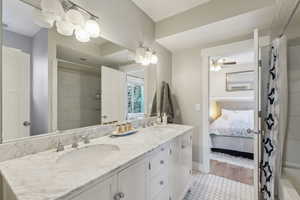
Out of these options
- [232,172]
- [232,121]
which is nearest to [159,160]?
[232,172]

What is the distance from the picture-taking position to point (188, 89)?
9.24 feet

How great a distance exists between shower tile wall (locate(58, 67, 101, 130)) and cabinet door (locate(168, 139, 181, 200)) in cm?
84

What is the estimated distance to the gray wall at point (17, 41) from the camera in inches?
38.6

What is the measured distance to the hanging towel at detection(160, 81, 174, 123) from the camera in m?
2.52

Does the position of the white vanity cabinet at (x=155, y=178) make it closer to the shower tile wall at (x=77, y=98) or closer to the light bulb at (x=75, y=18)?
the shower tile wall at (x=77, y=98)

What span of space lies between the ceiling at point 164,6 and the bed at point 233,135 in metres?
2.56

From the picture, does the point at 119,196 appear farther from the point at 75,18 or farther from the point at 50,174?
the point at 75,18

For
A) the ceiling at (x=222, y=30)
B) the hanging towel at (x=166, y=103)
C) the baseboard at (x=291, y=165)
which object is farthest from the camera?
the hanging towel at (x=166, y=103)

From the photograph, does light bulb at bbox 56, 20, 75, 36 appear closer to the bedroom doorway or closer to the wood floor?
the bedroom doorway

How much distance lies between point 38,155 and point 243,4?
8.22 ft

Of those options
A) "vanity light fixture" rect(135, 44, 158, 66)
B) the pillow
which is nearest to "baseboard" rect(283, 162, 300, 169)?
the pillow

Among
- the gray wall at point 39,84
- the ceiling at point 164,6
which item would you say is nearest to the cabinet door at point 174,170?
the gray wall at point 39,84

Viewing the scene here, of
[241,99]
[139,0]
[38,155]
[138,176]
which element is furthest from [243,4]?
[241,99]

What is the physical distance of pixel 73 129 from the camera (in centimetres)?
132
